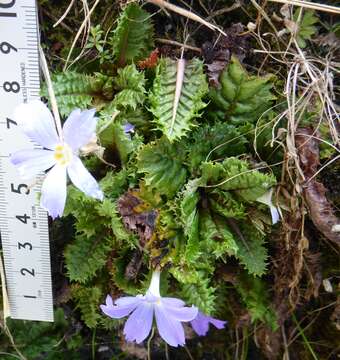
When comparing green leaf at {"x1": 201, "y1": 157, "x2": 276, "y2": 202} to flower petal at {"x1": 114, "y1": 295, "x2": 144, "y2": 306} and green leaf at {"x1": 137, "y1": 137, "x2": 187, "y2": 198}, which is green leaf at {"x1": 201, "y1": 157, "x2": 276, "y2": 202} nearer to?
green leaf at {"x1": 137, "y1": 137, "x2": 187, "y2": 198}

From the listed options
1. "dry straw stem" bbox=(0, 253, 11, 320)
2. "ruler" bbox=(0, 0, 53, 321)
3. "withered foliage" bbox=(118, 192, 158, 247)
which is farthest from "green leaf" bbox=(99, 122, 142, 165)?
"dry straw stem" bbox=(0, 253, 11, 320)

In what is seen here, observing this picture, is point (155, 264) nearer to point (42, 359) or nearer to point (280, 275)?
point (280, 275)

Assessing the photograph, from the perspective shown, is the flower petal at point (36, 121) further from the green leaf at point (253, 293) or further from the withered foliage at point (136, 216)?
the green leaf at point (253, 293)

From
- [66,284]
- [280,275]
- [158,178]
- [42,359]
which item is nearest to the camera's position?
[158,178]

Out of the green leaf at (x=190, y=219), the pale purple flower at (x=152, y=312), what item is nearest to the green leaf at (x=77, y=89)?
the green leaf at (x=190, y=219)

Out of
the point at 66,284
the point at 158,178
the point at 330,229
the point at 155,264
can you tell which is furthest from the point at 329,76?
the point at 66,284

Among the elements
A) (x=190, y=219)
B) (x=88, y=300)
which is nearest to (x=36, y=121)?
(x=190, y=219)

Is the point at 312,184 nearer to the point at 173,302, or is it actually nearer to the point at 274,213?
the point at 274,213
